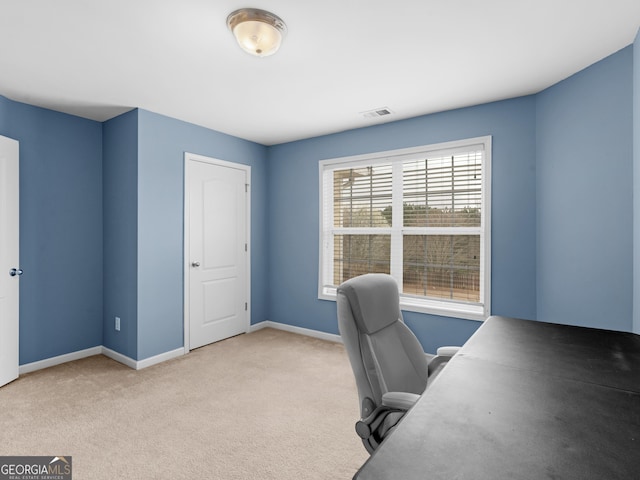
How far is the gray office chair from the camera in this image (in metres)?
1.47

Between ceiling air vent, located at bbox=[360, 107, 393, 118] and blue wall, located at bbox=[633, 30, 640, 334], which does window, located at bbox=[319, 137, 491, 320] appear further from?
blue wall, located at bbox=[633, 30, 640, 334]

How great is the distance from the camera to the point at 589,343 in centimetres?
164

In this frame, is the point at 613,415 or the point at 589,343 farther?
the point at 589,343

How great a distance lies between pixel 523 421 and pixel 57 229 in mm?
4114

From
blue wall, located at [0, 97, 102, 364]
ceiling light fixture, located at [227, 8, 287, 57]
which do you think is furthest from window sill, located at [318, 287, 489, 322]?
blue wall, located at [0, 97, 102, 364]

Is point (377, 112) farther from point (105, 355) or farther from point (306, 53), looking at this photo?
point (105, 355)

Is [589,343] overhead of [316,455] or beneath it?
overhead

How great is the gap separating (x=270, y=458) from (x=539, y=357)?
155cm

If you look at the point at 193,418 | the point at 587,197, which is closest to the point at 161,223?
the point at 193,418

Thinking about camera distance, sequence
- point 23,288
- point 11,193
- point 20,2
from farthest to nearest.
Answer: point 23,288 → point 11,193 → point 20,2

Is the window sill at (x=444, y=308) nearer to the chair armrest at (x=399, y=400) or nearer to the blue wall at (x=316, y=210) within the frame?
the blue wall at (x=316, y=210)

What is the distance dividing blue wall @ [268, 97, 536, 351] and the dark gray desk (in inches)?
68.1

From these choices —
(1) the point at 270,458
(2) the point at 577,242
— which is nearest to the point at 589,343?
(2) the point at 577,242

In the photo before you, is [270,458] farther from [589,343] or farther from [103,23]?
[103,23]
